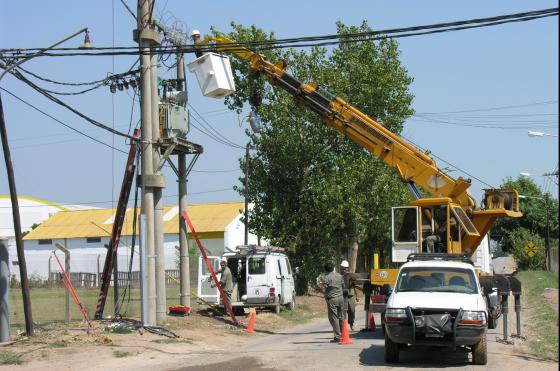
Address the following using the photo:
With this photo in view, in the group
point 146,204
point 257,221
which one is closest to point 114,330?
point 146,204

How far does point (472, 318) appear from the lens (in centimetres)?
1288

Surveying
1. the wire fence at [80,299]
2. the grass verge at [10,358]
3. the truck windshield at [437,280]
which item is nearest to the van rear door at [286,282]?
the wire fence at [80,299]

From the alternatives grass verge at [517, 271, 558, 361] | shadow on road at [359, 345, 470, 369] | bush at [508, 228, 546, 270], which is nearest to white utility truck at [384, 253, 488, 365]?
shadow on road at [359, 345, 470, 369]

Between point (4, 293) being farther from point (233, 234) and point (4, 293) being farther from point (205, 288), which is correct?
point (233, 234)

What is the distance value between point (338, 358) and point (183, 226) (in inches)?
315

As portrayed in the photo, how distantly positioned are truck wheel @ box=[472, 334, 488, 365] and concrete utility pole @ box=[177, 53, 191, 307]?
32.6 feet

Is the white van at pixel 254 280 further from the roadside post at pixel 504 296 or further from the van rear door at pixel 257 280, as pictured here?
the roadside post at pixel 504 296

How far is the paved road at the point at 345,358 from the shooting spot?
43.7 feet

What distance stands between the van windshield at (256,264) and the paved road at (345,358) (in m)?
7.25

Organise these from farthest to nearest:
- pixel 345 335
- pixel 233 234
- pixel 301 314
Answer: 1. pixel 233 234
2. pixel 301 314
3. pixel 345 335

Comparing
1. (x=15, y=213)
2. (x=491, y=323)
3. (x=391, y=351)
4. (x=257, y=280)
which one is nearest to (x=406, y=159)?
(x=491, y=323)

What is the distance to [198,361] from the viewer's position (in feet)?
47.8

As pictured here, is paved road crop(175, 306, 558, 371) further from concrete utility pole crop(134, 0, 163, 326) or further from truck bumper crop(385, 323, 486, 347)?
concrete utility pole crop(134, 0, 163, 326)

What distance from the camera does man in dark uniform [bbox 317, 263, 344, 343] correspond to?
17391 millimetres
